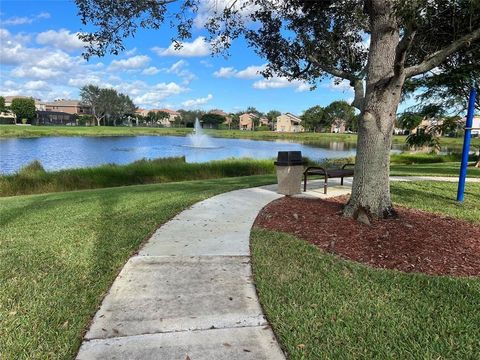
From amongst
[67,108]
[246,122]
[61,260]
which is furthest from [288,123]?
[61,260]

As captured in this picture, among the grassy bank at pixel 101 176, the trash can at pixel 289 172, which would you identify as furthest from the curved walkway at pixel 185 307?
the grassy bank at pixel 101 176

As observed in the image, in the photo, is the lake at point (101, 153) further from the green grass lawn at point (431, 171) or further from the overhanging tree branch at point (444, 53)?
the overhanging tree branch at point (444, 53)

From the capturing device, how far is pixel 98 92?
126250 millimetres

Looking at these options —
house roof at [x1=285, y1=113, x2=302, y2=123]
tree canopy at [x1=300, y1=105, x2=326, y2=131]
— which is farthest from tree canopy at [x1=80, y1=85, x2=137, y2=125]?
tree canopy at [x1=300, y1=105, x2=326, y2=131]

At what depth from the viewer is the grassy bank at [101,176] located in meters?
13.5

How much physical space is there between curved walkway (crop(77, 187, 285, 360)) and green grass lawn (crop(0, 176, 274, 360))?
205mm

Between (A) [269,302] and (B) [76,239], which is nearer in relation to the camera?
(A) [269,302]

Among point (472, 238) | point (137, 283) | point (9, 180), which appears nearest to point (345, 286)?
point (137, 283)

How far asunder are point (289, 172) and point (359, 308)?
205 inches

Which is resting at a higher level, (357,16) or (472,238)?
(357,16)

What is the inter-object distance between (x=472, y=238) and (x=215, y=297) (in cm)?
397

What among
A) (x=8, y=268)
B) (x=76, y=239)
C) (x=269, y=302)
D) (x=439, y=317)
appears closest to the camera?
(x=439, y=317)

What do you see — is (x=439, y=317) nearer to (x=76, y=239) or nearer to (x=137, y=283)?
(x=137, y=283)

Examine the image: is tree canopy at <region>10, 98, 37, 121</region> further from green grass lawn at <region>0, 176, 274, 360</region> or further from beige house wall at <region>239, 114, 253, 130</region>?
green grass lawn at <region>0, 176, 274, 360</region>
